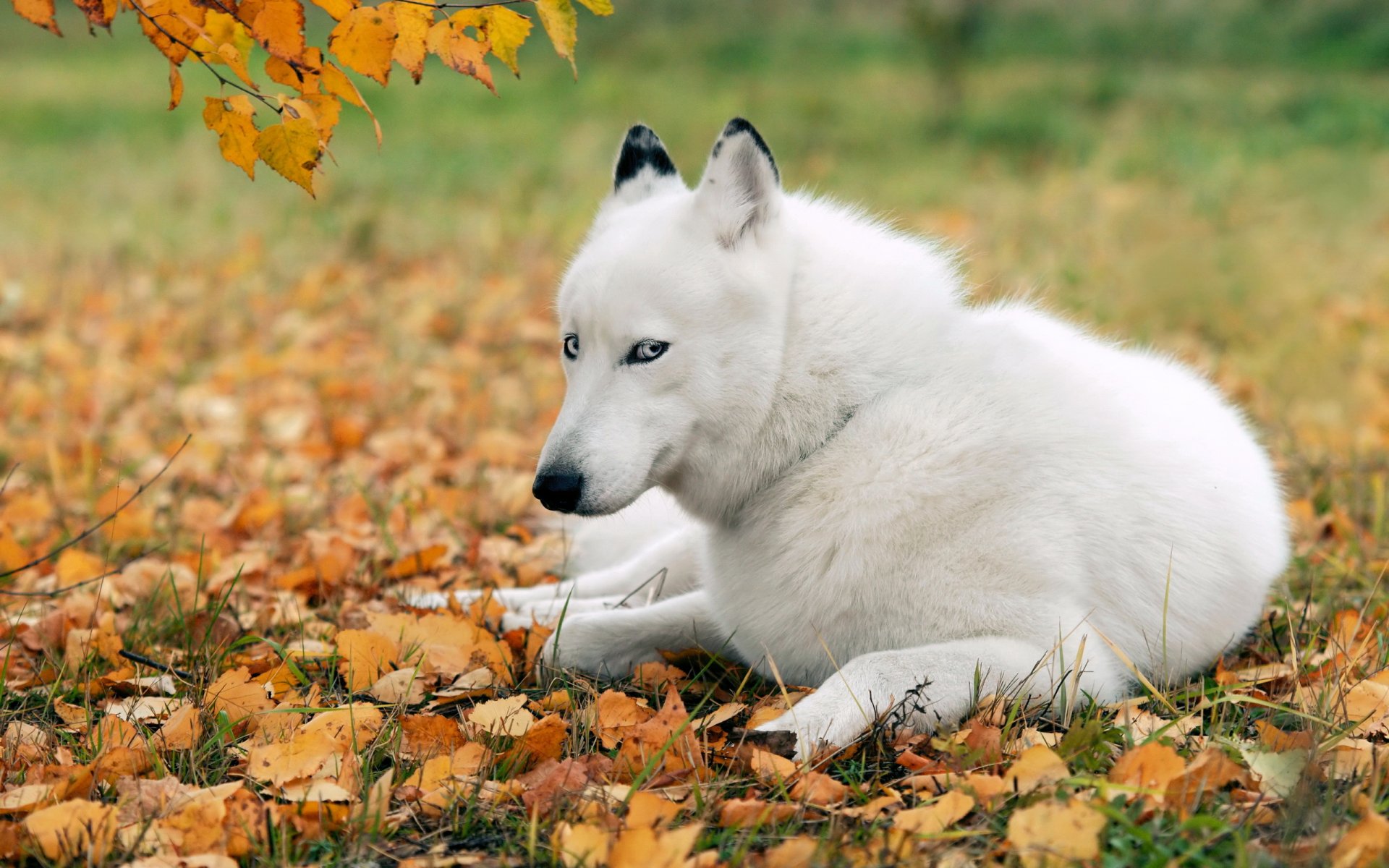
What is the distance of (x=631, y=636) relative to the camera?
313 centimetres

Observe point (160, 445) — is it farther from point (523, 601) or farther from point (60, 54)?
point (60, 54)

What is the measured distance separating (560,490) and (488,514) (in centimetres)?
218

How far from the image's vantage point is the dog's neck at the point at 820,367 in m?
2.78

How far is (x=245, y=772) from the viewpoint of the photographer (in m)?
2.45

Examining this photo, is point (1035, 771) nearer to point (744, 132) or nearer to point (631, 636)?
point (631, 636)

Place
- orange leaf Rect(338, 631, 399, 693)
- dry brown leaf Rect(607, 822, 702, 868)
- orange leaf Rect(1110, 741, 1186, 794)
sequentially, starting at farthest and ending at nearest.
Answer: orange leaf Rect(338, 631, 399, 693)
orange leaf Rect(1110, 741, 1186, 794)
dry brown leaf Rect(607, 822, 702, 868)

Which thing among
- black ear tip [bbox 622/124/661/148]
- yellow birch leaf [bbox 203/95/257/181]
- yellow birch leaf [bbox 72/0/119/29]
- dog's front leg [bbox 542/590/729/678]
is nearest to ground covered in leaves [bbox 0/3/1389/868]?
dog's front leg [bbox 542/590/729/678]

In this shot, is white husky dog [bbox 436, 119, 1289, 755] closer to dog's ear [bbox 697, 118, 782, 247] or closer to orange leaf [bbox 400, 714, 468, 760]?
dog's ear [bbox 697, 118, 782, 247]

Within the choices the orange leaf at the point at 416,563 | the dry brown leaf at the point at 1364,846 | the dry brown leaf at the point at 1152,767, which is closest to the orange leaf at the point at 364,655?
the orange leaf at the point at 416,563

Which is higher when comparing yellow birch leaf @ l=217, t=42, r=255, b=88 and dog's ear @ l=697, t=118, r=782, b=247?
yellow birch leaf @ l=217, t=42, r=255, b=88

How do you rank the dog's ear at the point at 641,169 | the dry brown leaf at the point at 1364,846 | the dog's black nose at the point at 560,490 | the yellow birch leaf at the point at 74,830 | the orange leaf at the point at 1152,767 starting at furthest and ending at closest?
the dog's ear at the point at 641,169 → the dog's black nose at the point at 560,490 → the orange leaf at the point at 1152,767 → the yellow birch leaf at the point at 74,830 → the dry brown leaf at the point at 1364,846

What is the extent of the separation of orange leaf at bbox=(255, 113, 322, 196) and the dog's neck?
110 centimetres

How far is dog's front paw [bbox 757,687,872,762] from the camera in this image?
2.41 meters

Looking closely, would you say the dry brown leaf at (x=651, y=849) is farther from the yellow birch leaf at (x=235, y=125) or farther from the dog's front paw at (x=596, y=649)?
the yellow birch leaf at (x=235, y=125)
